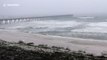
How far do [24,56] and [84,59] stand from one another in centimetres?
296

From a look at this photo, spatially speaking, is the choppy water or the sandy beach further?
the choppy water

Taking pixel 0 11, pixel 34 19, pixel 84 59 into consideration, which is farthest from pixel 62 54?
pixel 0 11

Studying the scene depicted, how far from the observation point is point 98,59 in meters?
12.2

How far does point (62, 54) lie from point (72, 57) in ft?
2.68

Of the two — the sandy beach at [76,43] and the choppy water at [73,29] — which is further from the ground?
the choppy water at [73,29]

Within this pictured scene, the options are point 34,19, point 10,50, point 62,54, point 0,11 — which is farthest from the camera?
point 0,11

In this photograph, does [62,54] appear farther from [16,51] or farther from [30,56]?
[16,51]

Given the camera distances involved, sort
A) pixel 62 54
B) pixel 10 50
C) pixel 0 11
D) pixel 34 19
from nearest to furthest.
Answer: pixel 62 54
pixel 10 50
pixel 34 19
pixel 0 11

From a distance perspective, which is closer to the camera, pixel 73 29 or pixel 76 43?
pixel 76 43

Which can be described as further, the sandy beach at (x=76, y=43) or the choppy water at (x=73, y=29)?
the choppy water at (x=73, y=29)

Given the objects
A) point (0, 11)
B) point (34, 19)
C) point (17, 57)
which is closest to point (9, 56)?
point (17, 57)

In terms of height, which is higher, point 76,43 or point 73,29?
point 73,29

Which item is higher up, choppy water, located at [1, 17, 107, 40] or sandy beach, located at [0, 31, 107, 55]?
choppy water, located at [1, 17, 107, 40]

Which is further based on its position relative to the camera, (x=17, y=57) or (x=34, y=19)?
(x=34, y=19)
